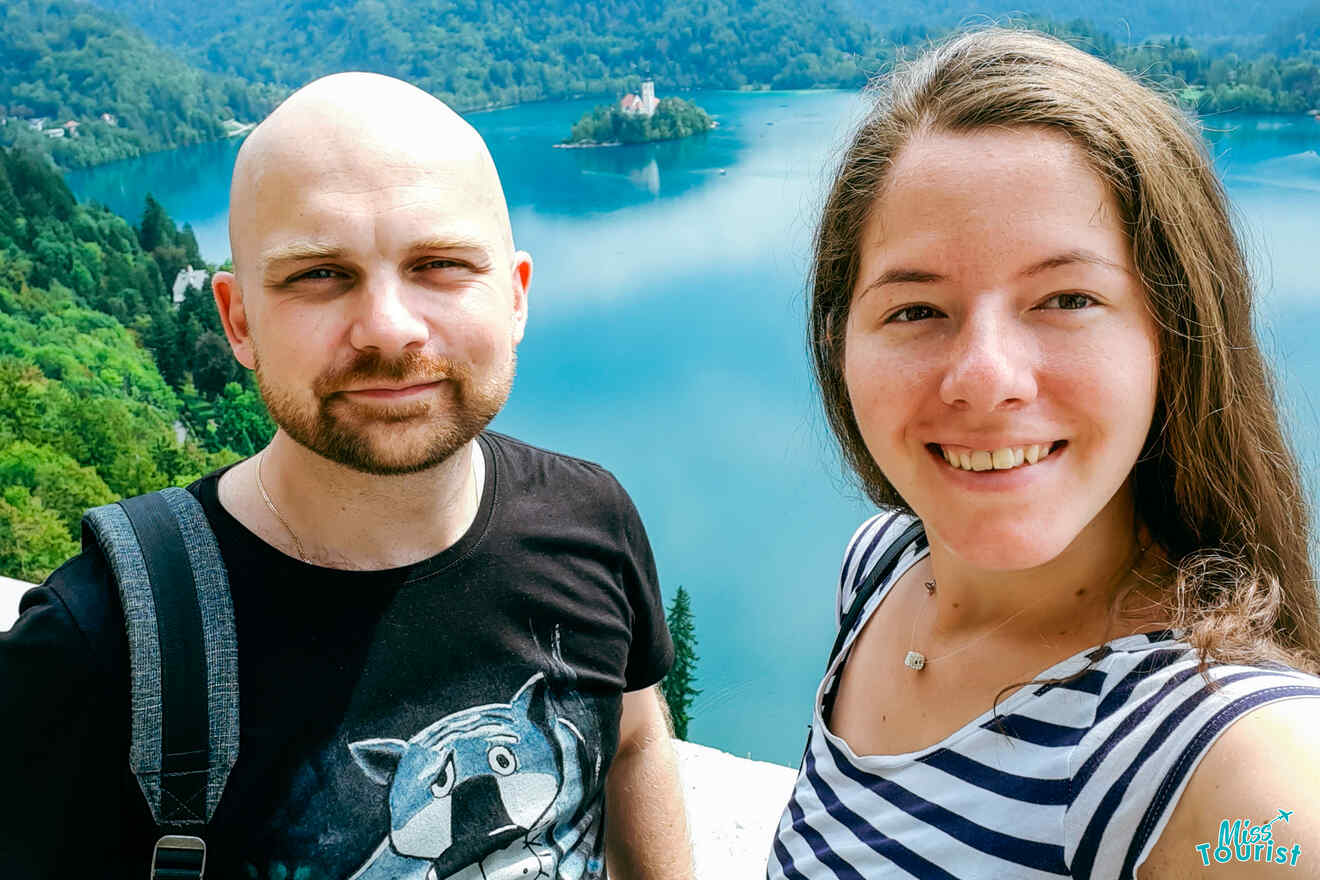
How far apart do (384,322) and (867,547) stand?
0.96 metres

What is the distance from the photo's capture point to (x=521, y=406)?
97.8ft

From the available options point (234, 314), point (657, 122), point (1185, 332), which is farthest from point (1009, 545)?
point (657, 122)

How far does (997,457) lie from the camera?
1.18 m

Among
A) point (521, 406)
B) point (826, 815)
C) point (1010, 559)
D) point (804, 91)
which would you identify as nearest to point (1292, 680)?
point (1010, 559)

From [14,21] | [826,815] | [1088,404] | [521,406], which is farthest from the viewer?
[521,406]

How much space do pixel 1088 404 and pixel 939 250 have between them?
25 centimetres

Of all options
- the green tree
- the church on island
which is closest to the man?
the green tree

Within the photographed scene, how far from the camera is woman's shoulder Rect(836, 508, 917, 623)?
5.88 ft

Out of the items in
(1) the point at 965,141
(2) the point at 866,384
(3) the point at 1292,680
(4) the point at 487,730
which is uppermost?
(1) the point at 965,141

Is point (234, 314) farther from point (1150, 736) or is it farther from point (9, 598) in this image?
point (9, 598)

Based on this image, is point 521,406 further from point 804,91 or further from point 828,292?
point 828,292

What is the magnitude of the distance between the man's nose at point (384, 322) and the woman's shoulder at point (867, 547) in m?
0.88

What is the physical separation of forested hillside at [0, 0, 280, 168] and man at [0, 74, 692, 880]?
785 inches

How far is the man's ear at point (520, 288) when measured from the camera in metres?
1.81
